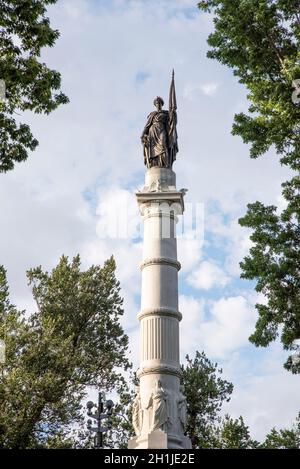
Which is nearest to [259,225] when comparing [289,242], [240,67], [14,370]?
[289,242]

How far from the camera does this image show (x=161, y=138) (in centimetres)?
2105

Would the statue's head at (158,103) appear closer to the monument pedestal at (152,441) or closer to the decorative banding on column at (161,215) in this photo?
the decorative banding on column at (161,215)

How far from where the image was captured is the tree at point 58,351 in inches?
996

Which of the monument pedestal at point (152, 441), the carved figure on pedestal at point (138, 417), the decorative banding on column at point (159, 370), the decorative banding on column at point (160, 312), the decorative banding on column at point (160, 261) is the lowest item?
the monument pedestal at point (152, 441)

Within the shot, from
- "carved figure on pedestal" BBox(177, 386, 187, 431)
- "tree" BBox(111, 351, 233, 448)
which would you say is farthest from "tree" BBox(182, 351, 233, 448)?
"carved figure on pedestal" BBox(177, 386, 187, 431)

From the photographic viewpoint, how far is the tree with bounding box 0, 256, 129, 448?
25.3 meters

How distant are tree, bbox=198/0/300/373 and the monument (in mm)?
2857

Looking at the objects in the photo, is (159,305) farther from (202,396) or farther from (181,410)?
(202,396)

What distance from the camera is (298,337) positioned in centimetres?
1560

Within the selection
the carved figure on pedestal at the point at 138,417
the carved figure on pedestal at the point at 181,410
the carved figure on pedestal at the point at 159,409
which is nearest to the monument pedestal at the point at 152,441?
the carved figure on pedestal at the point at 159,409

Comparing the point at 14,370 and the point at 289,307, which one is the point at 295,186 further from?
the point at 14,370
